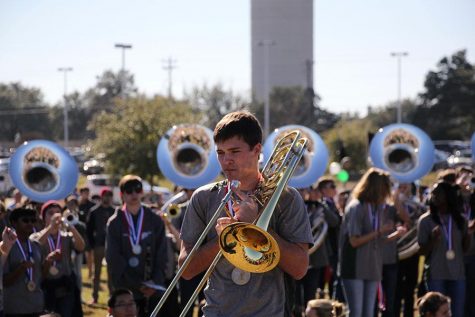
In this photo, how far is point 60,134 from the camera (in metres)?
78.1

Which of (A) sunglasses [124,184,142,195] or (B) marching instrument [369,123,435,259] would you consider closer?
(A) sunglasses [124,184,142,195]

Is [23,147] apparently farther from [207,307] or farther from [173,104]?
[173,104]

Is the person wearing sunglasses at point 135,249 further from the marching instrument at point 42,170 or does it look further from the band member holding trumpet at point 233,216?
the band member holding trumpet at point 233,216

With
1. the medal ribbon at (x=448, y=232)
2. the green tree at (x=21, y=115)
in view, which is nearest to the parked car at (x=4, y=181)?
the medal ribbon at (x=448, y=232)

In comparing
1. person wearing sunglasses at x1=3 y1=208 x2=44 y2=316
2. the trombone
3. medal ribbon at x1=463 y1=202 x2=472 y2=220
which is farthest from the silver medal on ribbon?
medal ribbon at x1=463 y1=202 x2=472 y2=220

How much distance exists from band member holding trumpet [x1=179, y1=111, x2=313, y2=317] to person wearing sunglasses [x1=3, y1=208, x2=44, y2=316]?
4.25 meters

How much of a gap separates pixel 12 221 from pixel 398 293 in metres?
4.72

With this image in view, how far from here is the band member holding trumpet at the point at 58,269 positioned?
28.1ft

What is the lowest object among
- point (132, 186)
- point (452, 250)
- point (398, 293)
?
point (398, 293)

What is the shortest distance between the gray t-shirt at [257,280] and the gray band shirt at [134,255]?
4.46 metres

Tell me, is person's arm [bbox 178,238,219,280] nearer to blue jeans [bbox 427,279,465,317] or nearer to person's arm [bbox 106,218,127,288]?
person's arm [bbox 106,218,127,288]

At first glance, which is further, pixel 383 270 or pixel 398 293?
pixel 398 293

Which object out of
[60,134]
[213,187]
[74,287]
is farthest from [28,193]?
[60,134]

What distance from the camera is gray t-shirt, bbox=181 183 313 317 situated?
3922 millimetres
